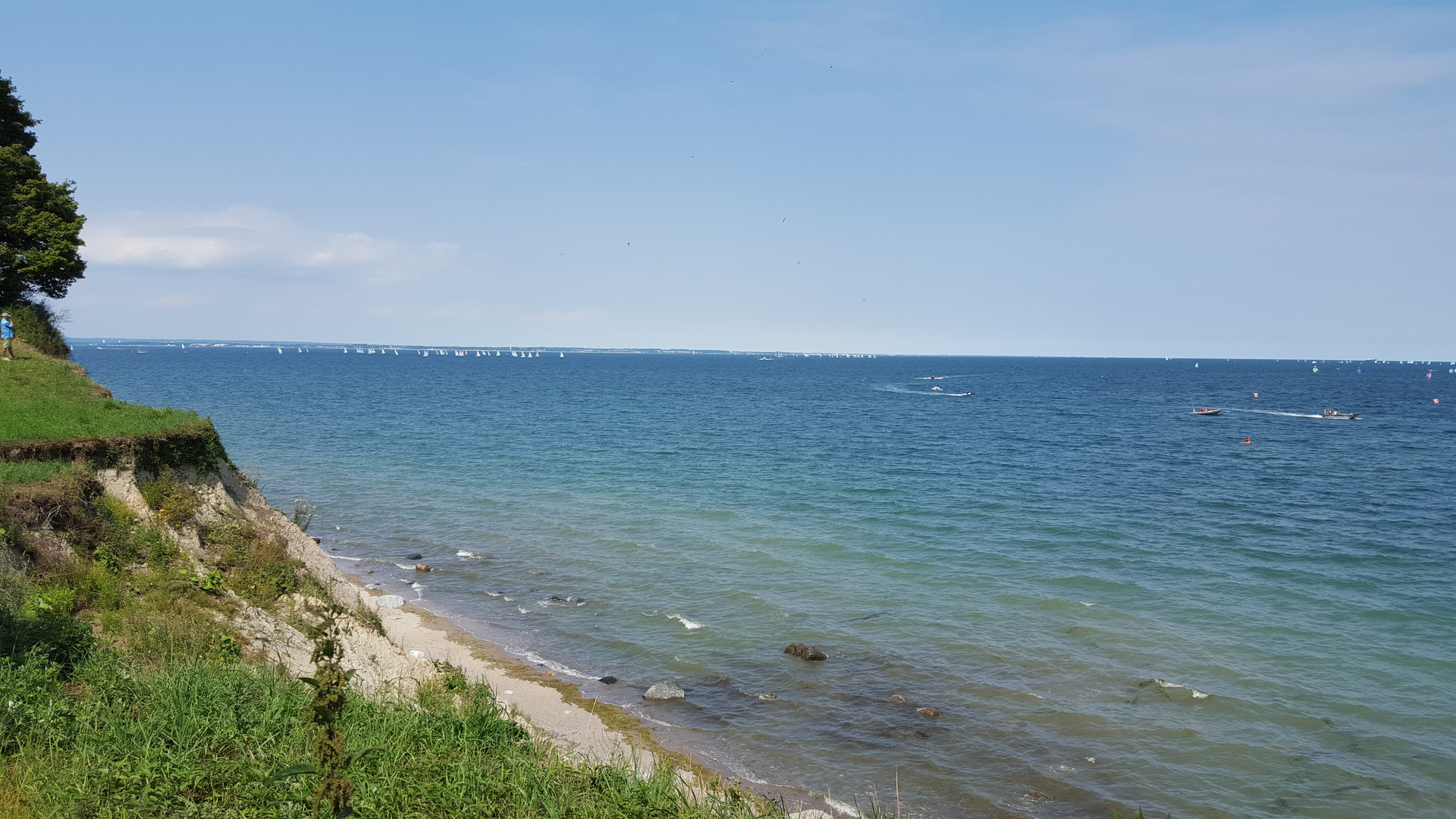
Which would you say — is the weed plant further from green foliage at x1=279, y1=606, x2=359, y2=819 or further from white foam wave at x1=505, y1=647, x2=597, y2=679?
green foliage at x1=279, y1=606, x2=359, y2=819

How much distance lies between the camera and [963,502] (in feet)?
130

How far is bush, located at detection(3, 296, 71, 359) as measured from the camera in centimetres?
3366

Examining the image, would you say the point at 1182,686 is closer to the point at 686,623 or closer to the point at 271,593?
the point at 686,623

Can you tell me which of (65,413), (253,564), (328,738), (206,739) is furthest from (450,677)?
(65,413)

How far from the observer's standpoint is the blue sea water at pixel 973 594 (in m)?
15.8

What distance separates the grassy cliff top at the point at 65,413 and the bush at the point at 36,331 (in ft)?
37.7

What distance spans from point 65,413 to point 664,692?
15262 millimetres

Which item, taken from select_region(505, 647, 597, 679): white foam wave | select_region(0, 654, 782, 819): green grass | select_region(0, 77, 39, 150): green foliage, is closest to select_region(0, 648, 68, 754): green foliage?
select_region(0, 654, 782, 819): green grass

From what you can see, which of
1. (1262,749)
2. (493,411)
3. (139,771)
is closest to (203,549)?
(139,771)

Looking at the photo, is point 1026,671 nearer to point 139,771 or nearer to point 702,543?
point 702,543

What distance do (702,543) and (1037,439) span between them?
→ 45005mm

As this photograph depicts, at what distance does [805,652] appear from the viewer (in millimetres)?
20453

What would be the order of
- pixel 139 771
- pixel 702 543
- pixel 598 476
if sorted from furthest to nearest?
pixel 598 476 < pixel 702 543 < pixel 139 771

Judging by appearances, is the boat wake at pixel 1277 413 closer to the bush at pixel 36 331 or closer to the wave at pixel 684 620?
the wave at pixel 684 620
